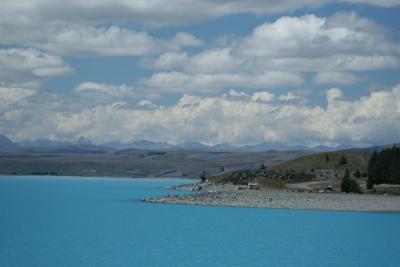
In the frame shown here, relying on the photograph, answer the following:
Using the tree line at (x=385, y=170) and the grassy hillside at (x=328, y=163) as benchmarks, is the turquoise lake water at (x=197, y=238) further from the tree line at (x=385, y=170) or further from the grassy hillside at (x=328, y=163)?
the grassy hillside at (x=328, y=163)

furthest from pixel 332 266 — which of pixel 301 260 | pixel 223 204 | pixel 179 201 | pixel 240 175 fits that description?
pixel 240 175

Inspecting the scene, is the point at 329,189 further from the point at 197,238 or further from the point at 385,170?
the point at 197,238

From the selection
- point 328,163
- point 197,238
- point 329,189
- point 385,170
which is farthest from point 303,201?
point 328,163

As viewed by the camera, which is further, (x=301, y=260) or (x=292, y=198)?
(x=292, y=198)

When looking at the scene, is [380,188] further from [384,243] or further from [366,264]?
[366,264]

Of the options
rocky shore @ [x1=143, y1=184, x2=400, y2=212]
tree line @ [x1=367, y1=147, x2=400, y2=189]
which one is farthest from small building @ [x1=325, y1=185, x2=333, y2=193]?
rocky shore @ [x1=143, y1=184, x2=400, y2=212]

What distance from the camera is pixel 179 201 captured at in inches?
4432

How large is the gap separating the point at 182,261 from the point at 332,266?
10.3 metres

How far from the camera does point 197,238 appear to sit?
63.4 metres

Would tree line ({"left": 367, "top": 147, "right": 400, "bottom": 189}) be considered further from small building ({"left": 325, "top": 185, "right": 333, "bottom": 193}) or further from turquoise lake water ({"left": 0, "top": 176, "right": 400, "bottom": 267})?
turquoise lake water ({"left": 0, "top": 176, "right": 400, "bottom": 267})

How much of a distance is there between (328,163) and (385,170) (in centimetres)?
5289

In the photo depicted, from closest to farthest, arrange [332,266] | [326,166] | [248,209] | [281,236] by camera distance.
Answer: [332,266] → [281,236] → [248,209] → [326,166]

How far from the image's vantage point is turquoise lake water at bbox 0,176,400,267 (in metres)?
49.7

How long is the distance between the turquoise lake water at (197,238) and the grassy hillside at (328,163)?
76926 millimetres
